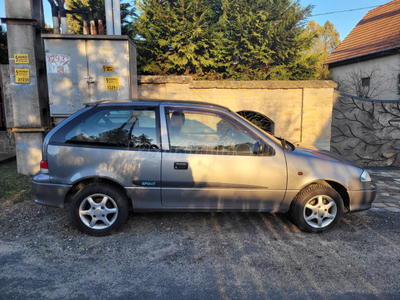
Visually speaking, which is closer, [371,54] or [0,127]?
[0,127]

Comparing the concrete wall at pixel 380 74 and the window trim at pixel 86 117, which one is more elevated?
the concrete wall at pixel 380 74

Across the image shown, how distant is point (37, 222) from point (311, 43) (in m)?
10.3

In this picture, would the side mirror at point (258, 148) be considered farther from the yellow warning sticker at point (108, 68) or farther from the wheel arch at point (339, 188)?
the yellow warning sticker at point (108, 68)

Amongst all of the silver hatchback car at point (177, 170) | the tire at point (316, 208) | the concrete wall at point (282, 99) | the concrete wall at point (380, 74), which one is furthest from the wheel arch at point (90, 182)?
the concrete wall at point (380, 74)

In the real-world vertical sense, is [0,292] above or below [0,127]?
below

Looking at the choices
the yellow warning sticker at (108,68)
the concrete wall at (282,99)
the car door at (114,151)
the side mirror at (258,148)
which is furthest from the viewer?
the concrete wall at (282,99)

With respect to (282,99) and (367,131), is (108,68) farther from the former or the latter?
(367,131)

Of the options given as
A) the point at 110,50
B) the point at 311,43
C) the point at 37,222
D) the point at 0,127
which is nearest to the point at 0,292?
the point at 37,222

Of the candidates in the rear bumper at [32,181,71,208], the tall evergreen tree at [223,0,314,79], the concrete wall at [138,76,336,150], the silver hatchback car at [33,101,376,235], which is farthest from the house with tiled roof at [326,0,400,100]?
the rear bumper at [32,181,71,208]

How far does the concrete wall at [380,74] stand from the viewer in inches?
464

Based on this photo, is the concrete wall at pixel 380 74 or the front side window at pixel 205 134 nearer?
the front side window at pixel 205 134

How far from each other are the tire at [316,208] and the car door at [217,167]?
272 mm

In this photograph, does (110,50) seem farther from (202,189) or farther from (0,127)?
(0,127)

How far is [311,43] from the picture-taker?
1027cm
